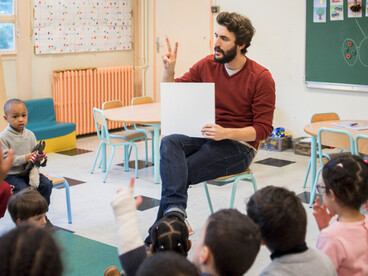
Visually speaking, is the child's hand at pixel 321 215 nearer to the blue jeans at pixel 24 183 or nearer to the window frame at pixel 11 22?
the blue jeans at pixel 24 183

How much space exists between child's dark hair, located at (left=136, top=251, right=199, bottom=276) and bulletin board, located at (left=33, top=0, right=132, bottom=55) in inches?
222

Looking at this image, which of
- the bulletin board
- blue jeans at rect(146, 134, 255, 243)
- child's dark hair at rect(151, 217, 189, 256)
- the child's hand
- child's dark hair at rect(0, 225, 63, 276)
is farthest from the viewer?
the bulletin board

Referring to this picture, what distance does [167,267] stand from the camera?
4.31 feet

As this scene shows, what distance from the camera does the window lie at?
20.5 feet

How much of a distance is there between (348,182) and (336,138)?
6.35 ft

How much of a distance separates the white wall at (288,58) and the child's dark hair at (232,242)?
4751 millimetres

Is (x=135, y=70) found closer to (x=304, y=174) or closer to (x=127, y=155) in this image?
(x=127, y=155)

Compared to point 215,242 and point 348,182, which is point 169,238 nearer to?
point 348,182

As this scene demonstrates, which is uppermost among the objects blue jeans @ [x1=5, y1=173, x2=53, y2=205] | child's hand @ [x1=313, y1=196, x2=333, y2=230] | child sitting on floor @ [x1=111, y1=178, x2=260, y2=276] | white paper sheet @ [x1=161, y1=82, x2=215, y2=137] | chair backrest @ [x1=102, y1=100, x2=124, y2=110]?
white paper sheet @ [x1=161, y1=82, x2=215, y2=137]

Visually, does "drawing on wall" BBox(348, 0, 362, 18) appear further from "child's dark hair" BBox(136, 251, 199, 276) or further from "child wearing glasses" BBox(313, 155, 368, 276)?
"child's dark hair" BBox(136, 251, 199, 276)

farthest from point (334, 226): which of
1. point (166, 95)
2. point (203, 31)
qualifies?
point (203, 31)

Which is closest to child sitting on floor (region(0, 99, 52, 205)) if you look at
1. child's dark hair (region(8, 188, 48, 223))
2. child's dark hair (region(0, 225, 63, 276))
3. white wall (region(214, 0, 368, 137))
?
child's dark hair (region(8, 188, 48, 223))

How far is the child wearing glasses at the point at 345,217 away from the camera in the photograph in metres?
1.98

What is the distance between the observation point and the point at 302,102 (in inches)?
251
